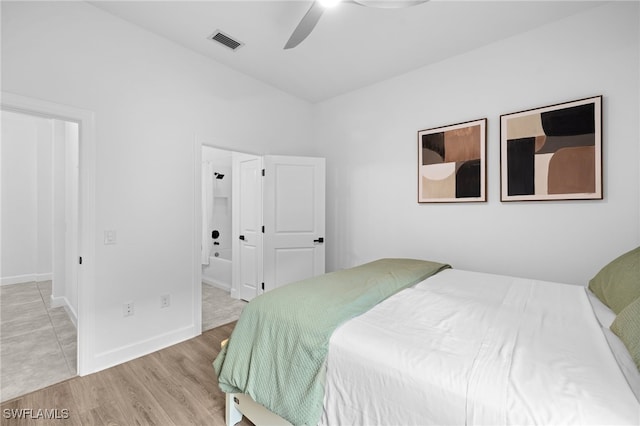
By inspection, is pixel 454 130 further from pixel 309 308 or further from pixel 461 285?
pixel 309 308

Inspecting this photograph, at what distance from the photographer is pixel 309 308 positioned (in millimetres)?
1384

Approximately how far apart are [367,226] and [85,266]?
2788 millimetres

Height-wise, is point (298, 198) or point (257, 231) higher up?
point (298, 198)

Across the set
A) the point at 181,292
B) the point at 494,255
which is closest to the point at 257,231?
the point at 181,292

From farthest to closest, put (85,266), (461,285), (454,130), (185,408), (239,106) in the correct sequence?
(239,106) → (454,130) → (85,266) → (461,285) → (185,408)

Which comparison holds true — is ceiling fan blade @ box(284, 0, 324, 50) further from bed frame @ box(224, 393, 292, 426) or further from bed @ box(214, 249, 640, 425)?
bed frame @ box(224, 393, 292, 426)

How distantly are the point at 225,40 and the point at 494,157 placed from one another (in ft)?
9.00

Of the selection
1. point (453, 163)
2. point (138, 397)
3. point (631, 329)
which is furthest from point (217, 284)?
point (631, 329)

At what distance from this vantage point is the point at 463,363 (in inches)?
37.9

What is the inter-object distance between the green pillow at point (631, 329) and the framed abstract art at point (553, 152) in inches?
58.1

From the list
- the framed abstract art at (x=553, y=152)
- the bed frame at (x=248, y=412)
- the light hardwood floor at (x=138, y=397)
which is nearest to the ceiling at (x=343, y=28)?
the framed abstract art at (x=553, y=152)

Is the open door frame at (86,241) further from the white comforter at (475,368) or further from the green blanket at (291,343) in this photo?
the white comforter at (475,368)

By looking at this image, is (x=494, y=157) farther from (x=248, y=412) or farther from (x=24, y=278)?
(x=24, y=278)

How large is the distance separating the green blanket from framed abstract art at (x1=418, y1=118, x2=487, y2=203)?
1.56 meters
